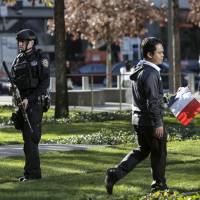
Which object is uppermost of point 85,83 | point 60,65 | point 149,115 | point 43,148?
point 60,65

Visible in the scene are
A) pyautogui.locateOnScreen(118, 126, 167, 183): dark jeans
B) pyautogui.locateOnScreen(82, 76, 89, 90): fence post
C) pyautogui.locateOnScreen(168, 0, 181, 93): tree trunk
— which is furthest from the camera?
pyautogui.locateOnScreen(82, 76, 89, 90): fence post

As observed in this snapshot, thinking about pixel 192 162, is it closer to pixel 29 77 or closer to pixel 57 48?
pixel 29 77

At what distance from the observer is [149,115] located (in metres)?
8.11

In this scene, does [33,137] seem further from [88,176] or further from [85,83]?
[85,83]

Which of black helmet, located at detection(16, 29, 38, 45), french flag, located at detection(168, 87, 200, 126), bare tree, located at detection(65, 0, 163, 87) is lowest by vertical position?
french flag, located at detection(168, 87, 200, 126)

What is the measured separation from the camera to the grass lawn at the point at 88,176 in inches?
337

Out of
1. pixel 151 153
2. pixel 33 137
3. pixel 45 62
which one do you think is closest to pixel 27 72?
pixel 45 62

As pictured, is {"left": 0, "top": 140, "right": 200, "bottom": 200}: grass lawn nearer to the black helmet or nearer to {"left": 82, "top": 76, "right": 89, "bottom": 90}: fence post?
the black helmet

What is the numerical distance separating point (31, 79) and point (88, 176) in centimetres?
154

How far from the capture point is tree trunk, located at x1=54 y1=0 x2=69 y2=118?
19.2 metres

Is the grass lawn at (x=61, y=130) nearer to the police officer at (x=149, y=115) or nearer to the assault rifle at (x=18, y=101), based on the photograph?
the assault rifle at (x=18, y=101)

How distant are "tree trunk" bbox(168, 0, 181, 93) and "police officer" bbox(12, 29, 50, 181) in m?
12.0

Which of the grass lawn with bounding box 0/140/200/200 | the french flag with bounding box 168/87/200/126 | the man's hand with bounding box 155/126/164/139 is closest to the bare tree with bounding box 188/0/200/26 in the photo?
the grass lawn with bounding box 0/140/200/200

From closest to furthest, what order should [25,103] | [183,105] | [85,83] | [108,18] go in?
[183,105] < [25,103] < [85,83] < [108,18]
